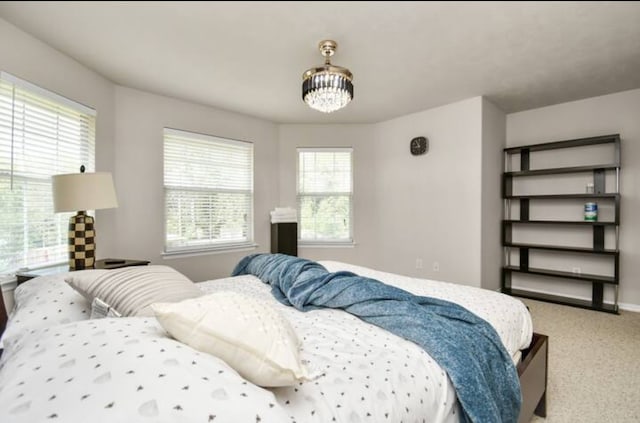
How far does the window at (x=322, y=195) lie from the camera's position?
4.35 m

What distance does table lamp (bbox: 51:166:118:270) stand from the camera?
1907 millimetres

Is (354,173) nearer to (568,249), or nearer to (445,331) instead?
(568,249)

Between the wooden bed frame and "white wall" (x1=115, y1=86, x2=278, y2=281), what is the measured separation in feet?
6.12

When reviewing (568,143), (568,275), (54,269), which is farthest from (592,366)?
(54,269)

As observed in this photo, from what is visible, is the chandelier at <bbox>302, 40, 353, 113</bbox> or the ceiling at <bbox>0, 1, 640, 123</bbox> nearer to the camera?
the ceiling at <bbox>0, 1, 640, 123</bbox>

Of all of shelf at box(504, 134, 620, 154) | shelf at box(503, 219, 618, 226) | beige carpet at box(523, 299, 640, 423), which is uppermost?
shelf at box(504, 134, 620, 154)

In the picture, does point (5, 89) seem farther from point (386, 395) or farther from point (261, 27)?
point (386, 395)

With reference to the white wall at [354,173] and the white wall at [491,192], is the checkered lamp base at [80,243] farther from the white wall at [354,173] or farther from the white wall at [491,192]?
→ the white wall at [491,192]

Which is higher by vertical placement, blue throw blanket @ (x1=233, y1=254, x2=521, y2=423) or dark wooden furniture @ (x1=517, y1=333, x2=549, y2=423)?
blue throw blanket @ (x1=233, y1=254, x2=521, y2=423)

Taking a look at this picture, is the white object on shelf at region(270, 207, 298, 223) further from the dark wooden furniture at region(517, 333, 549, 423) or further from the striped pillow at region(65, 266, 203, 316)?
the dark wooden furniture at region(517, 333, 549, 423)

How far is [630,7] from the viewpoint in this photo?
339mm

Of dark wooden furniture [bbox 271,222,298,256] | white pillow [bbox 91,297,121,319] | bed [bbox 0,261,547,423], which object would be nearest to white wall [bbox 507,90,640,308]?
bed [bbox 0,261,547,423]

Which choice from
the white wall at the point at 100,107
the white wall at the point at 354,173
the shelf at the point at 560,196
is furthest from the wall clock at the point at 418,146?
the white wall at the point at 100,107

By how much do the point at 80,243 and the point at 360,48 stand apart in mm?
2233
